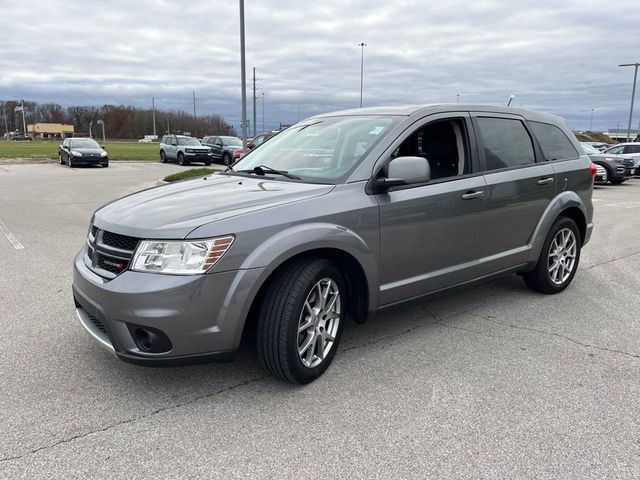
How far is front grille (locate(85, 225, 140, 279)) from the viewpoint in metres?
3.11

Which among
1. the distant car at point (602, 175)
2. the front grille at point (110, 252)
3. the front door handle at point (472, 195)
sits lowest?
the distant car at point (602, 175)

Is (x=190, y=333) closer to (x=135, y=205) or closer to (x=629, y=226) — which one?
(x=135, y=205)

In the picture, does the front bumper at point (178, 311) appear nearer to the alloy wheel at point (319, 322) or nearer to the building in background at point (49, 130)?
the alloy wheel at point (319, 322)

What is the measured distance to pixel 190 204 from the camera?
3.39 meters

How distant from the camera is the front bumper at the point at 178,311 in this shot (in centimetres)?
291

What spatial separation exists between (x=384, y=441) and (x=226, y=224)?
4.77ft

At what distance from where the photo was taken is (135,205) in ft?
11.6

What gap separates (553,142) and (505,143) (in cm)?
92

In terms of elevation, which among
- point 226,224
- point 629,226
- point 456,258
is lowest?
point 629,226

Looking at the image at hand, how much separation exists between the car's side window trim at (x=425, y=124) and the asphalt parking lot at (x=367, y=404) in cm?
123

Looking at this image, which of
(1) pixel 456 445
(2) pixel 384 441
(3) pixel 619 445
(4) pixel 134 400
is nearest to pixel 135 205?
(4) pixel 134 400

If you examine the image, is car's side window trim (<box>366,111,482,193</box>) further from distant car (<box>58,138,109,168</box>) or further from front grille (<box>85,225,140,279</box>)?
distant car (<box>58,138,109,168</box>)

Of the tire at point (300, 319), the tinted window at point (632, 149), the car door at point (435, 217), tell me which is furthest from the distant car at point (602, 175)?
the tire at point (300, 319)

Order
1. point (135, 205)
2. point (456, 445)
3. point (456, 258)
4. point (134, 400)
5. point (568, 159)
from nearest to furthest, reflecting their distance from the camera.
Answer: point (456, 445), point (134, 400), point (135, 205), point (456, 258), point (568, 159)
